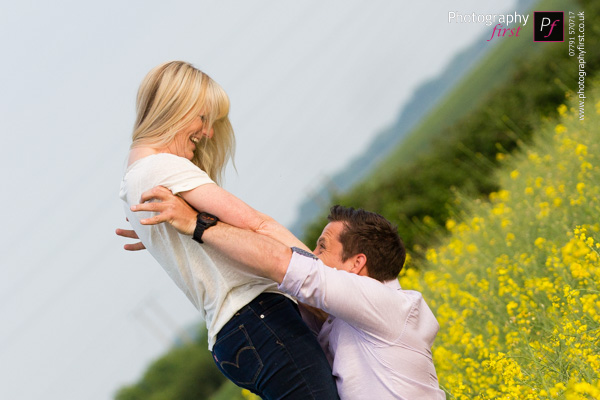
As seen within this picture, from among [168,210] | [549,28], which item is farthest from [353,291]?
[549,28]

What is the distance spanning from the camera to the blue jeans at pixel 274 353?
2.42 m

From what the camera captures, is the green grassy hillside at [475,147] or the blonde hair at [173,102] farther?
the green grassy hillside at [475,147]

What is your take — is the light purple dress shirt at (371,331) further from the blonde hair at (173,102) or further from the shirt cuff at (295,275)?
the blonde hair at (173,102)

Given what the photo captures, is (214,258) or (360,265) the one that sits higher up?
(214,258)

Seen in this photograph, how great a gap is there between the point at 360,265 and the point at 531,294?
63.8 inches

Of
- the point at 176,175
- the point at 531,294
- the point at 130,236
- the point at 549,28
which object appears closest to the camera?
the point at 176,175

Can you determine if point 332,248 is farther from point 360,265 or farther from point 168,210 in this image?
point 168,210

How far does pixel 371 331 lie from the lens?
248cm

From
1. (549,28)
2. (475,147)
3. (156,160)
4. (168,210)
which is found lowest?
(475,147)

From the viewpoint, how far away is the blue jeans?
95.1 inches

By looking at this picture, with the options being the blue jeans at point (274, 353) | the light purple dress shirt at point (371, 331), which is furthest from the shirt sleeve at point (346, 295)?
the blue jeans at point (274, 353)

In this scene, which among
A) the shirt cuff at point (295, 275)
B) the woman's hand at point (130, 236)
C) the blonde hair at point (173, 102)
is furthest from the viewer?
the woman's hand at point (130, 236)

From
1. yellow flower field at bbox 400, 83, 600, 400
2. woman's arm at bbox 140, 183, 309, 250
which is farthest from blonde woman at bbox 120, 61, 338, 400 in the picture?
yellow flower field at bbox 400, 83, 600, 400

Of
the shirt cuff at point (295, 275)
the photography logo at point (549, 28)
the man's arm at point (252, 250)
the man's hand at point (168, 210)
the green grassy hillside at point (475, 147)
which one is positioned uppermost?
the man's hand at point (168, 210)
